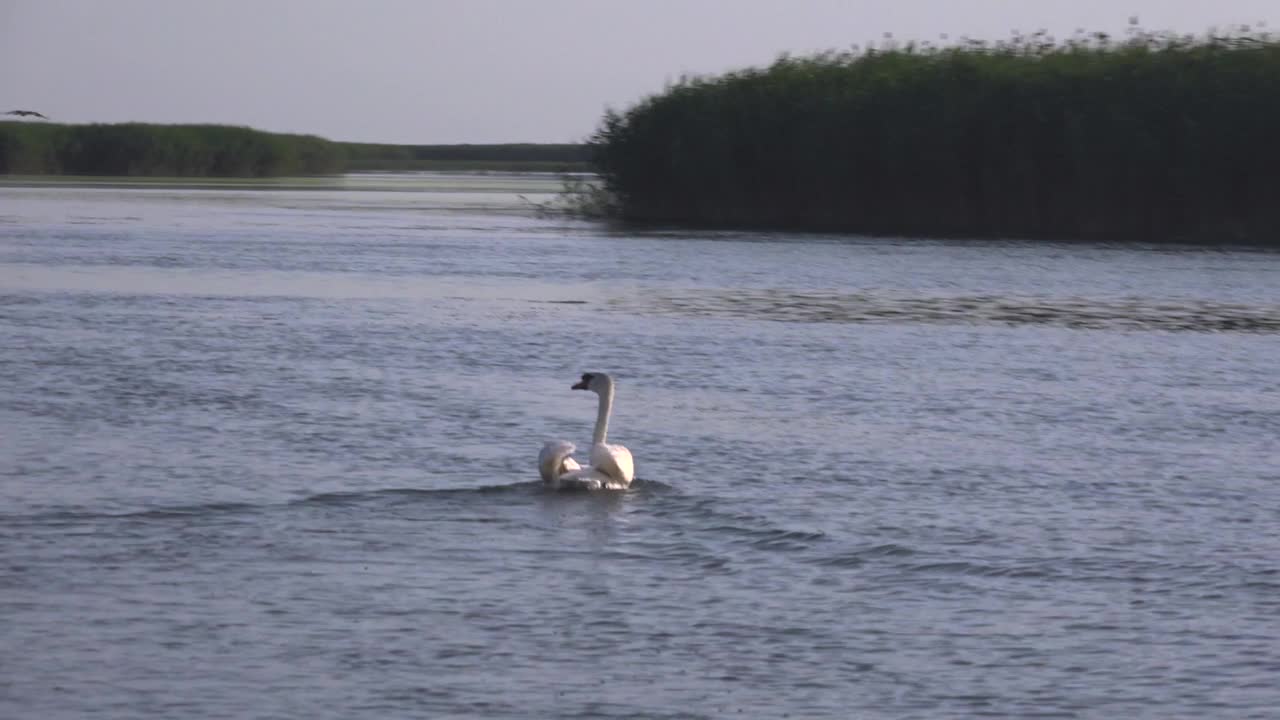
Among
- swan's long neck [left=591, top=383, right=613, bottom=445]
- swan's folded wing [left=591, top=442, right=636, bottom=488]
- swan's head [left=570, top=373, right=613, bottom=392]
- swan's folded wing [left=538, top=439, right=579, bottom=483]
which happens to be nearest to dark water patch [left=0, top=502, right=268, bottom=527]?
swan's folded wing [left=538, top=439, right=579, bottom=483]

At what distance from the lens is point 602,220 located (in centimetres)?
5716

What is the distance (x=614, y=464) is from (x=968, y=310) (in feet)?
53.2

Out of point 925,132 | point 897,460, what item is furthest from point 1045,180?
point 897,460

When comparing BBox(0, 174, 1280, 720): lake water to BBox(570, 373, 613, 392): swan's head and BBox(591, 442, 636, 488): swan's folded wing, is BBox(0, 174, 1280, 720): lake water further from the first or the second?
BBox(570, 373, 613, 392): swan's head

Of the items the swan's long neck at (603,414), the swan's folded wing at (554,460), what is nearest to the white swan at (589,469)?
the swan's folded wing at (554,460)

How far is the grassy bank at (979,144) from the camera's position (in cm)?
4347

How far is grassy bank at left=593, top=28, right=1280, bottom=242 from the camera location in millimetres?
43469

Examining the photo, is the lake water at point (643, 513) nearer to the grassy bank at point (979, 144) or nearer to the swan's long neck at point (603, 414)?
the swan's long neck at point (603, 414)

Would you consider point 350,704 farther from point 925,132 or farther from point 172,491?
point 925,132

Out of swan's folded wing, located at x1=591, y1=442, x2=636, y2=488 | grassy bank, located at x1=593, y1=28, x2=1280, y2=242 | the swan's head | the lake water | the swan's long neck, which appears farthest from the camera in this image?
grassy bank, located at x1=593, y1=28, x2=1280, y2=242

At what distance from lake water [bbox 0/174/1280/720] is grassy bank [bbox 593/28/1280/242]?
15.9 m

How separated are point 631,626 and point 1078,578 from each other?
2.76m

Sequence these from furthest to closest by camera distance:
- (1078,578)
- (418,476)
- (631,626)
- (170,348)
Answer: (170,348), (418,476), (1078,578), (631,626)

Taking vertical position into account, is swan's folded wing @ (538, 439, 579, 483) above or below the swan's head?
below
